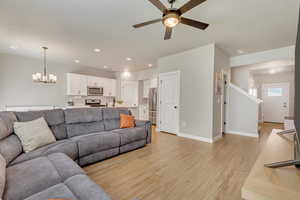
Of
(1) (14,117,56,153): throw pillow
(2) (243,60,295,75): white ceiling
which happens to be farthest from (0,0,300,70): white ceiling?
(1) (14,117,56,153): throw pillow

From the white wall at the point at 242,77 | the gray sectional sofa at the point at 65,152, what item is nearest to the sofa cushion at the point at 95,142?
the gray sectional sofa at the point at 65,152

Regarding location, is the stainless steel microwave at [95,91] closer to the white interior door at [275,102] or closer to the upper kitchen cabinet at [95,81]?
the upper kitchen cabinet at [95,81]

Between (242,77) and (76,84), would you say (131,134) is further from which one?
(242,77)

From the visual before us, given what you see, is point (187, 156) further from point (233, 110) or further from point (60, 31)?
point (60, 31)

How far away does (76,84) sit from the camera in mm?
5492

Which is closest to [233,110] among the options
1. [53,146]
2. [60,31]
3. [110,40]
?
[110,40]

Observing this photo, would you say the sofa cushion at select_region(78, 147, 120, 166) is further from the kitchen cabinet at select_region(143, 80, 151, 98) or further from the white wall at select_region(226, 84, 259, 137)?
the kitchen cabinet at select_region(143, 80, 151, 98)

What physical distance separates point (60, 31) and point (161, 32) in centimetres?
225

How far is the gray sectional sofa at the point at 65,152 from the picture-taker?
1.00m

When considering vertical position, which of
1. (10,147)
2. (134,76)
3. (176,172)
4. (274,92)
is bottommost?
(176,172)

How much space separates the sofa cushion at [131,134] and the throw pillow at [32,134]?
3.73 feet

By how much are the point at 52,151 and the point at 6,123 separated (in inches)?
27.0

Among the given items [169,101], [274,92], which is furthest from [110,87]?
[274,92]

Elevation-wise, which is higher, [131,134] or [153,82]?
[153,82]
